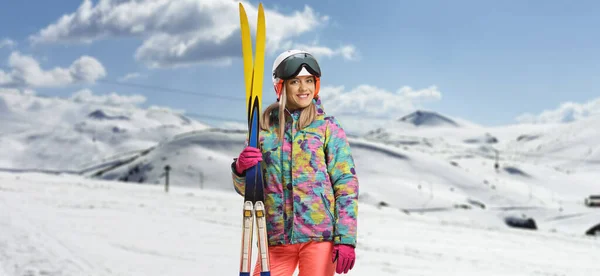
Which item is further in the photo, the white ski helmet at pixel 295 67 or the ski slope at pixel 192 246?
the ski slope at pixel 192 246

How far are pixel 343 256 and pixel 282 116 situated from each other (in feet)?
3.09

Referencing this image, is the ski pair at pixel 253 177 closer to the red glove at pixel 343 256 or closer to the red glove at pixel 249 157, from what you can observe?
the red glove at pixel 249 157

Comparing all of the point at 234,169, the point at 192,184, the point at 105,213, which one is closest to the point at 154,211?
the point at 105,213

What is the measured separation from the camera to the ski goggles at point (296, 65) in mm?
3680

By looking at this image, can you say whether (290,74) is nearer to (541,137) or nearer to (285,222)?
(285,222)

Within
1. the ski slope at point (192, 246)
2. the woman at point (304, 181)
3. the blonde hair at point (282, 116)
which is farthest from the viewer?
the ski slope at point (192, 246)

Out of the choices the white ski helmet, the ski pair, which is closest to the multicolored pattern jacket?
the ski pair

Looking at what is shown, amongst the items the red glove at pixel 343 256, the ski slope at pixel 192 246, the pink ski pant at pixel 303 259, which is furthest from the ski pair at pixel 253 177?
the ski slope at pixel 192 246

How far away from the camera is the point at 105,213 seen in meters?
16.3

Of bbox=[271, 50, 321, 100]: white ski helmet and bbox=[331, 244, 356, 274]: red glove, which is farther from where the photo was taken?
bbox=[271, 50, 321, 100]: white ski helmet

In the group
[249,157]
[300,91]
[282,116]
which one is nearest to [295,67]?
[300,91]

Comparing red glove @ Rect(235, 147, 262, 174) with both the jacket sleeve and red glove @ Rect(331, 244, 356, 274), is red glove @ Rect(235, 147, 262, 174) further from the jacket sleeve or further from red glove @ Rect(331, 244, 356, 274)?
red glove @ Rect(331, 244, 356, 274)

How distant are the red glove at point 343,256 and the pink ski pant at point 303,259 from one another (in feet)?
0.27

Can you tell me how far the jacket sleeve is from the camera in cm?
350
